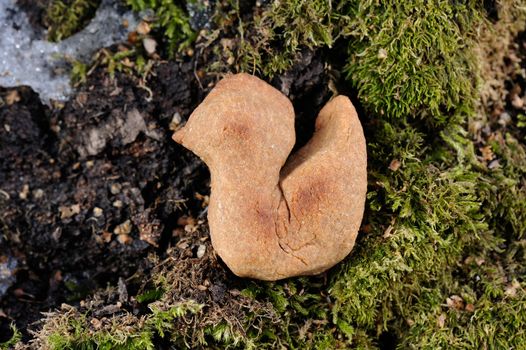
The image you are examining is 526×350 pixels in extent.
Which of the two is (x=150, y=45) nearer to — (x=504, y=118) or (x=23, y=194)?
(x=23, y=194)

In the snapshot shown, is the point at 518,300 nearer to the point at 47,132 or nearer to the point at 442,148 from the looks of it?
the point at 442,148

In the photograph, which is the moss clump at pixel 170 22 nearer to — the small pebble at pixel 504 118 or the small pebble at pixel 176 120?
the small pebble at pixel 176 120

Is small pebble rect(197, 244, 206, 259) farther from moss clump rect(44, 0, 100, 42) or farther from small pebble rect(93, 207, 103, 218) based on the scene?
moss clump rect(44, 0, 100, 42)

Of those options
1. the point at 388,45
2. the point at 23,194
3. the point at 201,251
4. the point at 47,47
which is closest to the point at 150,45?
the point at 47,47

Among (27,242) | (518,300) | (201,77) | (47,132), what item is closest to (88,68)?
(47,132)

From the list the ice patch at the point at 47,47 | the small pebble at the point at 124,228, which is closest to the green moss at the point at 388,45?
the ice patch at the point at 47,47
